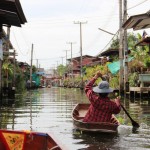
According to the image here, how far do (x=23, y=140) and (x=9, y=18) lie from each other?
42.5 feet

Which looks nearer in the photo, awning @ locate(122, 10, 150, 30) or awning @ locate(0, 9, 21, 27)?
awning @ locate(0, 9, 21, 27)

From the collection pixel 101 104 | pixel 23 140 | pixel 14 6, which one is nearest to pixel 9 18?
pixel 14 6

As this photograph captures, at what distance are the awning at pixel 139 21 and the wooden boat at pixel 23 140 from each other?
13619 millimetres

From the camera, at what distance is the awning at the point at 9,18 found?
17.3m

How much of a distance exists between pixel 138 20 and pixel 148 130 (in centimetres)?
962

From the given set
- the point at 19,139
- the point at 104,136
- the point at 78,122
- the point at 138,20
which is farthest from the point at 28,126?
the point at 138,20

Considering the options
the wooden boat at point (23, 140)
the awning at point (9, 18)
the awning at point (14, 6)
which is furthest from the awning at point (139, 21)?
the wooden boat at point (23, 140)

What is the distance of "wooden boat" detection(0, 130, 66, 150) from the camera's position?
21.9ft

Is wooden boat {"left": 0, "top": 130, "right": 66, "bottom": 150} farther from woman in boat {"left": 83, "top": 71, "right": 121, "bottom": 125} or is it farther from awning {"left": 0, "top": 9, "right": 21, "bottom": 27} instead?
A: awning {"left": 0, "top": 9, "right": 21, "bottom": 27}

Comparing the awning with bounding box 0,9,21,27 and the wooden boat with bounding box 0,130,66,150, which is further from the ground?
the awning with bounding box 0,9,21,27

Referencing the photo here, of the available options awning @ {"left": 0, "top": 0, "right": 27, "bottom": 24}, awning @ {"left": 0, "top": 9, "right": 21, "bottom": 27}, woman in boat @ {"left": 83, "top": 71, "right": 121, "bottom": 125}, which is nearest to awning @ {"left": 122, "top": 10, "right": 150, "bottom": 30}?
awning @ {"left": 0, "top": 0, "right": 27, "bottom": 24}

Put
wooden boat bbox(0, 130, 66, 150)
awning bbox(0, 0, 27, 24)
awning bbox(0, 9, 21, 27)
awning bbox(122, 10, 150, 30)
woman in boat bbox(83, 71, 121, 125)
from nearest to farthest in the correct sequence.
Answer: wooden boat bbox(0, 130, 66, 150), woman in boat bbox(83, 71, 121, 125), awning bbox(0, 9, 21, 27), awning bbox(0, 0, 27, 24), awning bbox(122, 10, 150, 30)

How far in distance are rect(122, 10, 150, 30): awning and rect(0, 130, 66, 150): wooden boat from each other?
1362cm

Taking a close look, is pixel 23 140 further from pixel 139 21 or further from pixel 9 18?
pixel 139 21
